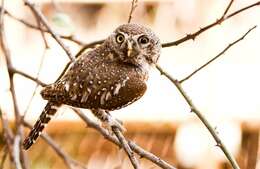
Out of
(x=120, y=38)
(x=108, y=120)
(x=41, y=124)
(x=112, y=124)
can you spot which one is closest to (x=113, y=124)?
(x=112, y=124)

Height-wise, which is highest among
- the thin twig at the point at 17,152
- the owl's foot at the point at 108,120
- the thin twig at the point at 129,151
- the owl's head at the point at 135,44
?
the owl's head at the point at 135,44

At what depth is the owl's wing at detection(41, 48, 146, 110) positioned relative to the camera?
2.98m

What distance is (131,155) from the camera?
103 inches

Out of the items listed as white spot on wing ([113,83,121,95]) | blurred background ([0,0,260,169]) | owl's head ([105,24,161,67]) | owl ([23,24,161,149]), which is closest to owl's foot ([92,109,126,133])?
owl ([23,24,161,149])

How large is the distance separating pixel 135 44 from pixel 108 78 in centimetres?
20

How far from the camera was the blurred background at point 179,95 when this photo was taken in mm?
7965

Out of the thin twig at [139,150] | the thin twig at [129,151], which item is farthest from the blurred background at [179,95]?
the thin twig at [129,151]

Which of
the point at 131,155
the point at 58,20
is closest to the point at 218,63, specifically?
the point at 58,20

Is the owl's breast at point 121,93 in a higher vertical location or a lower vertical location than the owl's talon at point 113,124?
higher

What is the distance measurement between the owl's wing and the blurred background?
4.73 m

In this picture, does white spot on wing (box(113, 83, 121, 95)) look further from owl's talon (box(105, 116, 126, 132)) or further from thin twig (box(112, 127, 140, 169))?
thin twig (box(112, 127, 140, 169))

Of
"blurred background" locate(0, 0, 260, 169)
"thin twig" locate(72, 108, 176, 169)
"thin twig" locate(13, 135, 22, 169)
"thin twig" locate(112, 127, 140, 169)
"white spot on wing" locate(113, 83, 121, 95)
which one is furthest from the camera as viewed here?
"blurred background" locate(0, 0, 260, 169)

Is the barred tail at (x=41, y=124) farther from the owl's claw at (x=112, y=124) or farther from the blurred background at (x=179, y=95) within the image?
the blurred background at (x=179, y=95)

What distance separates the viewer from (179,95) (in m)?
8.32
